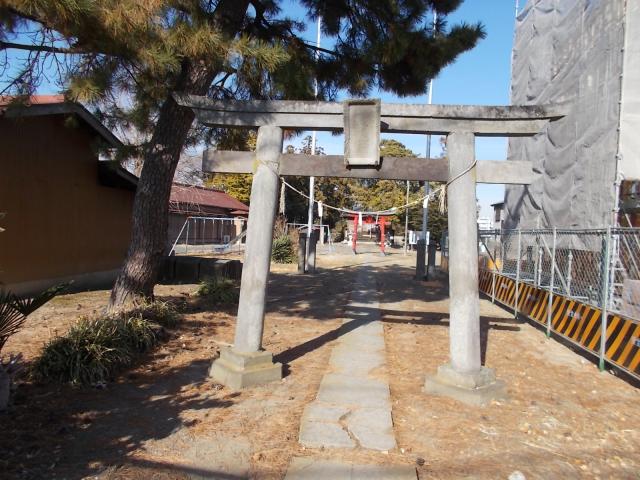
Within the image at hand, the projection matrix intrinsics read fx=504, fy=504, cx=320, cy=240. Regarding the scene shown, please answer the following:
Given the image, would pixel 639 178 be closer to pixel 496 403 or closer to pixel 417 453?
pixel 496 403

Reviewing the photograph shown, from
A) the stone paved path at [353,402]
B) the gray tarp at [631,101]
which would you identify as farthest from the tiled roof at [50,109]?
the gray tarp at [631,101]

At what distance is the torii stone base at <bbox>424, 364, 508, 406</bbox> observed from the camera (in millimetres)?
5109

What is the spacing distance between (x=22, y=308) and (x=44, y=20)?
3299 mm

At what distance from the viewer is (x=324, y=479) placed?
3.49 m

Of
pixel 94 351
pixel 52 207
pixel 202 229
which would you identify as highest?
pixel 52 207

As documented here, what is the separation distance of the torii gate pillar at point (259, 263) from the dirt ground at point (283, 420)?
1.12 ft

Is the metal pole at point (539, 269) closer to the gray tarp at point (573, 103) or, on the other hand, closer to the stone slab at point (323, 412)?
the gray tarp at point (573, 103)

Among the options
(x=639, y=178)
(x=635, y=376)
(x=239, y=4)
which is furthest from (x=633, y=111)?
(x=239, y=4)

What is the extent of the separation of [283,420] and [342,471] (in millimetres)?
1081

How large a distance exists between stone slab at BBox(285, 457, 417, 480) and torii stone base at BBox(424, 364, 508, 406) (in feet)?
5.35

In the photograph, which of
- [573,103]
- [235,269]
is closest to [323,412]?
[573,103]

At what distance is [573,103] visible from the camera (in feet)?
23.3

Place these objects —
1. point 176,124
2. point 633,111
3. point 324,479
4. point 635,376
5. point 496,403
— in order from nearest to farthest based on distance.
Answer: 1. point 324,479
2. point 496,403
3. point 635,376
4. point 176,124
5. point 633,111

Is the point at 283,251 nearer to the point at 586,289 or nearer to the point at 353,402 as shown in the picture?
the point at 586,289
